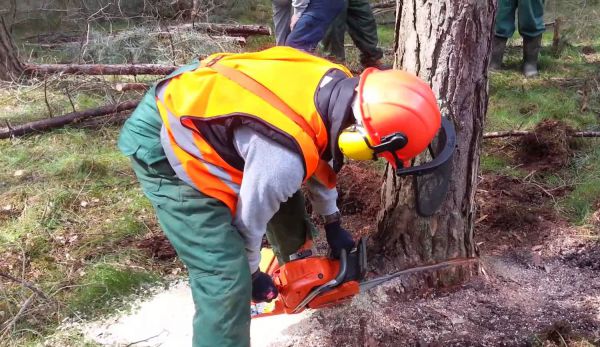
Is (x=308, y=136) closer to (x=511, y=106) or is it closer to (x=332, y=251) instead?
(x=332, y=251)

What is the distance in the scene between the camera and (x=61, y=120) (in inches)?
179

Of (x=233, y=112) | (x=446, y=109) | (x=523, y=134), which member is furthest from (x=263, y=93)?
(x=523, y=134)

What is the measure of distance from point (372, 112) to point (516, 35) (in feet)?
21.9

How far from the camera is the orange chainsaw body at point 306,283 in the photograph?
7.45ft

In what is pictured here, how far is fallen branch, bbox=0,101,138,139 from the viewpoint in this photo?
4.40 metres

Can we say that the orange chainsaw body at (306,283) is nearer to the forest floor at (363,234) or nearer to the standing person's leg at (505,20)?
the forest floor at (363,234)

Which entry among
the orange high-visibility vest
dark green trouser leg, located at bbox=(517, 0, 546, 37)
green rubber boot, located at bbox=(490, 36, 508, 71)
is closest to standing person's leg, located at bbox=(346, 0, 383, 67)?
green rubber boot, located at bbox=(490, 36, 508, 71)

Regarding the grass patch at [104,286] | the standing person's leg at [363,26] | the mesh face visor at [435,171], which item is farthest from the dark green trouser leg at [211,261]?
the standing person's leg at [363,26]

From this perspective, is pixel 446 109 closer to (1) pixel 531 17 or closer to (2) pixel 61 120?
(2) pixel 61 120

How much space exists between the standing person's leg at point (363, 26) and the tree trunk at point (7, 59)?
355cm

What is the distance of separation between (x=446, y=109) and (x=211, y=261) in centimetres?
116

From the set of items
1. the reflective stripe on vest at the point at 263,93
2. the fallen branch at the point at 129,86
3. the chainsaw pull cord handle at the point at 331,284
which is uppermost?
the reflective stripe on vest at the point at 263,93

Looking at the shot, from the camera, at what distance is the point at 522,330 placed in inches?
93.5

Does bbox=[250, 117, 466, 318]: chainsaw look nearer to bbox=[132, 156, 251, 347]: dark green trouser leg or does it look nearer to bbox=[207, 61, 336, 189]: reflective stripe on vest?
bbox=[132, 156, 251, 347]: dark green trouser leg
